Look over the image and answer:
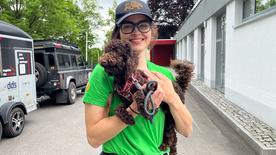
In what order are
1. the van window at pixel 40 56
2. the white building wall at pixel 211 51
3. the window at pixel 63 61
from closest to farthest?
the van window at pixel 40 56, the window at pixel 63 61, the white building wall at pixel 211 51

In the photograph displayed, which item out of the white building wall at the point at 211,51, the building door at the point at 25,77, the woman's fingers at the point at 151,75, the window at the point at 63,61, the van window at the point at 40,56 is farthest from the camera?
the white building wall at the point at 211,51

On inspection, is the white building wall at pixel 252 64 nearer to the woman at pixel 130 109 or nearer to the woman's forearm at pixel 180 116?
the woman's forearm at pixel 180 116

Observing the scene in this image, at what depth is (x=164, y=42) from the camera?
122ft

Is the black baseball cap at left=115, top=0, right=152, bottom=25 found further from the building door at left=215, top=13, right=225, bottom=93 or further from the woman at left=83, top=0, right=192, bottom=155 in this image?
the building door at left=215, top=13, right=225, bottom=93

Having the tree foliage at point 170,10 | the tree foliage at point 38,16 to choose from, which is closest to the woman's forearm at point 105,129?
the tree foliage at point 38,16

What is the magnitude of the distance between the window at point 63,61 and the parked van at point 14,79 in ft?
8.50

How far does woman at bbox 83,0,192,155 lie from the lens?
4.59 ft

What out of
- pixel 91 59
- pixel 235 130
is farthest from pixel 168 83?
pixel 91 59

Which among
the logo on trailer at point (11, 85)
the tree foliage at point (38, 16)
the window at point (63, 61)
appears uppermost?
the tree foliage at point (38, 16)

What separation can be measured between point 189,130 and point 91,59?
32.5 metres

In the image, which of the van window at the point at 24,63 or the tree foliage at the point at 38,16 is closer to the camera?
the van window at the point at 24,63

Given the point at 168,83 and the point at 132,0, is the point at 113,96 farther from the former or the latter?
the point at 132,0

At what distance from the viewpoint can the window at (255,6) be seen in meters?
6.61

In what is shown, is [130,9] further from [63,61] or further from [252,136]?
[63,61]
